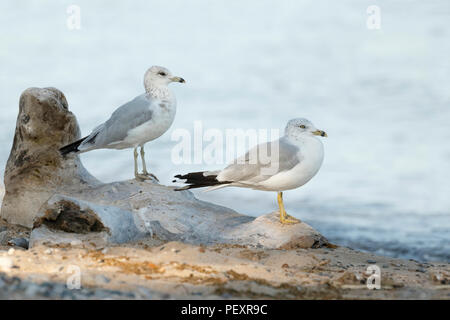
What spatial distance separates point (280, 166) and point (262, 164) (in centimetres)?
20

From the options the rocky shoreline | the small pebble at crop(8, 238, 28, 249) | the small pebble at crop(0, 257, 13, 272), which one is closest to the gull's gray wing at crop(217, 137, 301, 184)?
the rocky shoreline

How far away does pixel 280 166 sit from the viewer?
7.18 metres

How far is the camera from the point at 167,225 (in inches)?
301

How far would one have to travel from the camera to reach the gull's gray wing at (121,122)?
8.54m

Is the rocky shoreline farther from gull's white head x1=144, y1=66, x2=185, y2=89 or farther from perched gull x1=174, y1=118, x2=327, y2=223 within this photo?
gull's white head x1=144, y1=66, x2=185, y2=89

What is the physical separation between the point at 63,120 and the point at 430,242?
5.52 m

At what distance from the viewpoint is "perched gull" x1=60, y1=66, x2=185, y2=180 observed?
8516mm

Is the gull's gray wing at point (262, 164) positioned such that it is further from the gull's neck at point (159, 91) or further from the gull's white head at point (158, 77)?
the gull's white head at point (158, 77)

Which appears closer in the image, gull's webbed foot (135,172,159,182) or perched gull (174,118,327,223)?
perched gull (174,118,327,223)

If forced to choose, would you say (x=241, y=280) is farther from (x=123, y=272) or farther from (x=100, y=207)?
(x=100, y=207)

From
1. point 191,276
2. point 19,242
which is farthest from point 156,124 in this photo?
point 191,276

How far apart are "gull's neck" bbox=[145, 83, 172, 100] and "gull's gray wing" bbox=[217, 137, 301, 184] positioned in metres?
1.72

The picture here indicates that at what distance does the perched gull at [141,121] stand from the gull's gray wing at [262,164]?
4.86 ft
